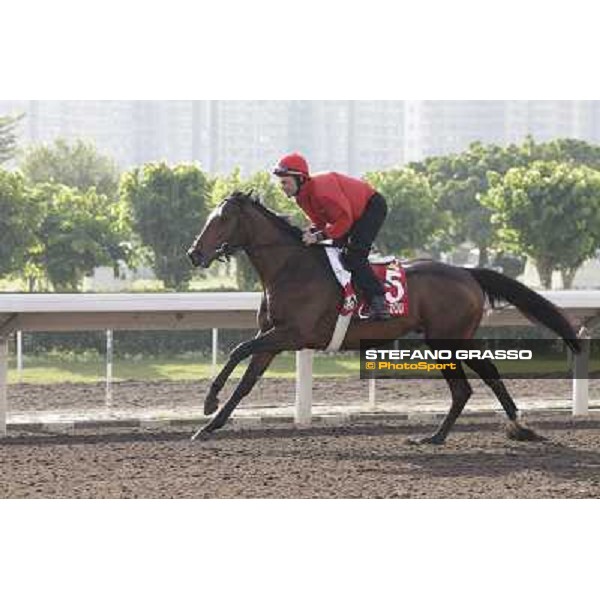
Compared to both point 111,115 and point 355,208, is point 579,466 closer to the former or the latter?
point 355,208

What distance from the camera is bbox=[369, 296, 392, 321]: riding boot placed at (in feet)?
29.4

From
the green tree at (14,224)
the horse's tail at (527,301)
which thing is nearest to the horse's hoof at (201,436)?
the horse's tail at (527,301)

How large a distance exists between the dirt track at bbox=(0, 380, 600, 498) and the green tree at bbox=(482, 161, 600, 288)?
19162mm

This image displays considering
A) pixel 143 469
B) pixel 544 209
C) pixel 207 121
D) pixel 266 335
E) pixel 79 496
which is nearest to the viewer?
A: pixel 79 496

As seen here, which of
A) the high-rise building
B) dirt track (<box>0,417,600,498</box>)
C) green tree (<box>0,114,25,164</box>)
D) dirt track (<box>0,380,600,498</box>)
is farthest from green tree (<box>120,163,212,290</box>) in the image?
the high-rise building

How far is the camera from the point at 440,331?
9.23 metres

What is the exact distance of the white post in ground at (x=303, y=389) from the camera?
34.1 feet

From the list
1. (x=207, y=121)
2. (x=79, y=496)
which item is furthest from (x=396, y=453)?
(x=207, y=121)

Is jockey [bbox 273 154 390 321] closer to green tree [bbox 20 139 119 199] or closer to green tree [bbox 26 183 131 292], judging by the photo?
green tree [bbox 26 183 131 292]

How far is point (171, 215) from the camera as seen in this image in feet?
86.5

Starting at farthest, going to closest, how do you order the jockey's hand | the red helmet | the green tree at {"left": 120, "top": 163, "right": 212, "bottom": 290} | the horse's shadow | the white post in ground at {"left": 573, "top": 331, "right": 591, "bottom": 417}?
the green tree at {"left": 120, "top": 163, "right": 212, "bottom": 290}, the white post in ground at {"left": 573, "top": 331, "right": 591, "bottom": 417}, the jockey's hand, the red helmet, the horse's shadow

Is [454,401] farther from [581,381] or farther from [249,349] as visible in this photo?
[581,381]

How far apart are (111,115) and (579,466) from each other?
554 feet

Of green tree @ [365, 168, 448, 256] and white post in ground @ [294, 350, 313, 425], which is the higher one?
green tree @ [365, 168, 448, 256]
